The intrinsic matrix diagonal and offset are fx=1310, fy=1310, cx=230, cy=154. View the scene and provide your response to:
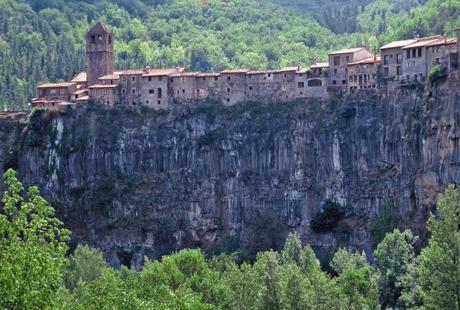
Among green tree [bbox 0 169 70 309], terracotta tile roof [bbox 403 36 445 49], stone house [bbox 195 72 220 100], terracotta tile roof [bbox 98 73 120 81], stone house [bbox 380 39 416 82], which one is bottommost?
green tree [bbox 0 169 70 309]

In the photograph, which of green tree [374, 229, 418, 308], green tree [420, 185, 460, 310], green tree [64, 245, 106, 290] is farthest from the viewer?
green tree [64, 245, 106, 290]

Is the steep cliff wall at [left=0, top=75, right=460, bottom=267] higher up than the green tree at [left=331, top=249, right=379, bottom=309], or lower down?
higher up

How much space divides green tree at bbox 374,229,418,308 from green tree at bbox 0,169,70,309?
56923 millimetres

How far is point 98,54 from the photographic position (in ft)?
511

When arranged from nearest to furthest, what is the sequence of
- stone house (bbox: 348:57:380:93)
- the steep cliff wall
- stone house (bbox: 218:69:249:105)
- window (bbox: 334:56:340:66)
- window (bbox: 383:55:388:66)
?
the steep cliff wall → window (bbox: 383:55:388:66) → stone house (bbox: 348:57:380:93) → window (bbox: 334:56:340:66) → stone house (bbox: 218:69:249:105)

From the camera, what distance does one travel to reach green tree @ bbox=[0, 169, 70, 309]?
52312 mm

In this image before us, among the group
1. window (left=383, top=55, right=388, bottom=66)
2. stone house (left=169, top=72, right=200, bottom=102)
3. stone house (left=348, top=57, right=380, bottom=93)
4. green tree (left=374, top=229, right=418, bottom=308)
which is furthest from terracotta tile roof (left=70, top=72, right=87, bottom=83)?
green tree (left=374, top=229, right=418, bottom=308)

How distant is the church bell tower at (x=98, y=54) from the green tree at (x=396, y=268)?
48828 mm

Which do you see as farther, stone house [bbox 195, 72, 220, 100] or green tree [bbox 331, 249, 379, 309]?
stone house [bbox 195, 72, 220, 100]

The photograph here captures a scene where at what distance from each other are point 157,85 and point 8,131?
19.7 m

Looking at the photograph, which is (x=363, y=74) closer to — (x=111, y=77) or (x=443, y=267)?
(x=111, y=77)

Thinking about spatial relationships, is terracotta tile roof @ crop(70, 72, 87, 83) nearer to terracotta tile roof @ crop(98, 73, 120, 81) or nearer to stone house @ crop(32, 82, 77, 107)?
stone house @ crop(32, 82, 77, 107)

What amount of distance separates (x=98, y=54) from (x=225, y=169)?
2443 centimetres

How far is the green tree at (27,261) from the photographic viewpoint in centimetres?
5231
